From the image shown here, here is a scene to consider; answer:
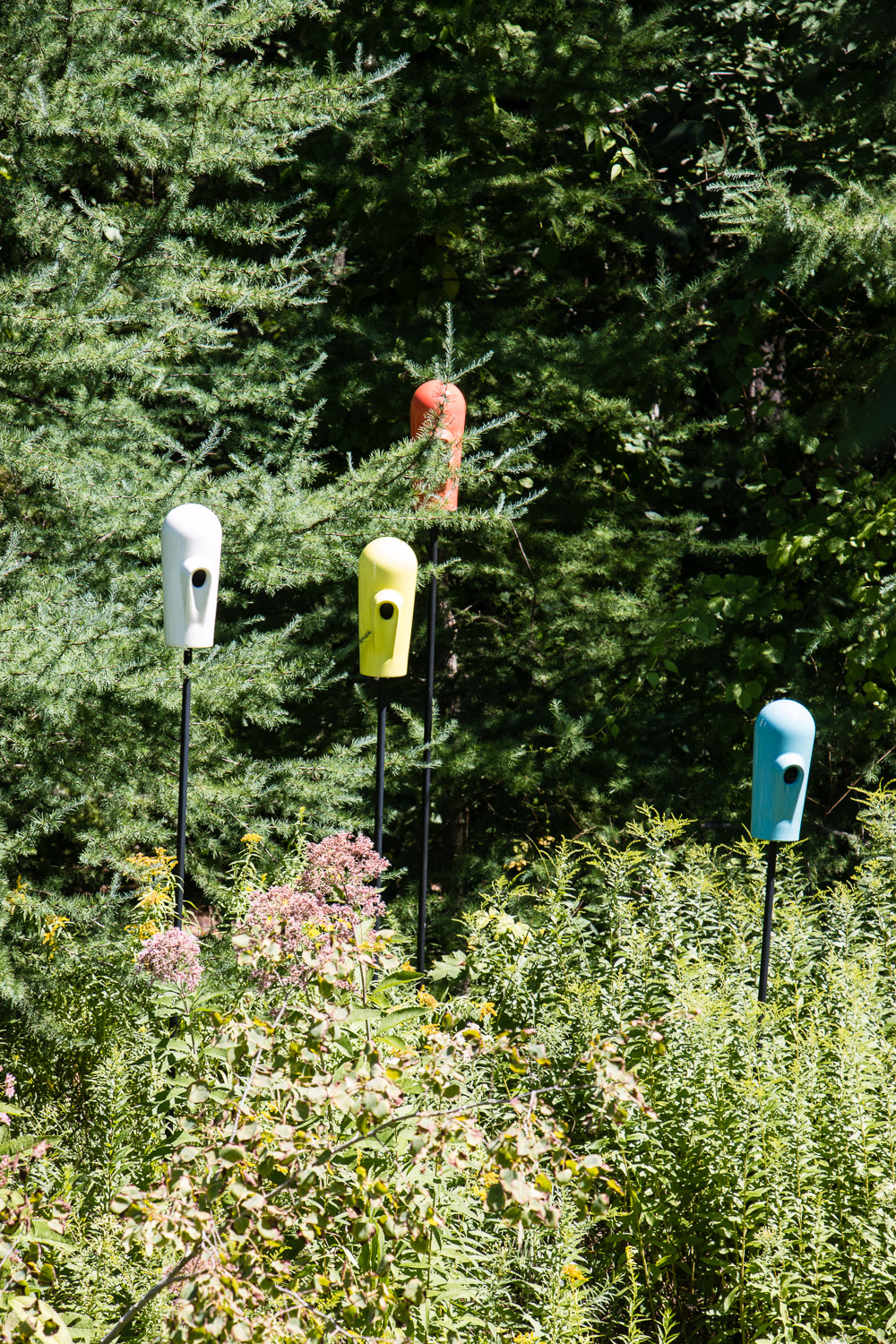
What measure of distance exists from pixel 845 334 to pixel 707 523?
965mm

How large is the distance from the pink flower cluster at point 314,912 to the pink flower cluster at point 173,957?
11 centimetres

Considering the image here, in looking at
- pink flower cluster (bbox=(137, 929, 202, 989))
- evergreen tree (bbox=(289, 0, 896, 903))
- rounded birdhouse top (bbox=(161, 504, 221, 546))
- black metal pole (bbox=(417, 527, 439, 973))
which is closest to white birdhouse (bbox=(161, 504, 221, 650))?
rounded birdhouse top (bbox=(161, 504, 221, 546))

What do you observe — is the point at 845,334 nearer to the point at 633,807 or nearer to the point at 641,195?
the point at 641,195

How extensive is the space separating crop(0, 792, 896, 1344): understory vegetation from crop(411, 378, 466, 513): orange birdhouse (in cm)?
142

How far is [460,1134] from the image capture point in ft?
5.26

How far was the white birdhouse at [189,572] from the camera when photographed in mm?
2729

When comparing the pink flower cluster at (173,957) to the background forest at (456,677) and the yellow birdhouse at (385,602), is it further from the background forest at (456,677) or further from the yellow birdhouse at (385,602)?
the yellow birdhouse at (385,602)

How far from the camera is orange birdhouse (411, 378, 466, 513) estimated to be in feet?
11.5

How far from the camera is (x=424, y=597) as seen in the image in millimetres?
4590

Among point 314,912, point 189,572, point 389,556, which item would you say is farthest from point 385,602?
point 314,912

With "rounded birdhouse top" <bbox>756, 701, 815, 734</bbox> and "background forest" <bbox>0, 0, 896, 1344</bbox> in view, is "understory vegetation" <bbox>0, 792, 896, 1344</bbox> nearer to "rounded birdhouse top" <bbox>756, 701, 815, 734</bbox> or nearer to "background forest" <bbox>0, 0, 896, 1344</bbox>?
"background forest" <bbox>0, 0, 896, 1344</bbox>

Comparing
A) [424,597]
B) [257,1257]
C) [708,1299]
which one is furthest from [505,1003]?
[424,597]

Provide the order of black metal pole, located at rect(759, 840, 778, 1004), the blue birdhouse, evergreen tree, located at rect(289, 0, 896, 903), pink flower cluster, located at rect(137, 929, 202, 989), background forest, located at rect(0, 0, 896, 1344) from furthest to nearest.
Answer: evergreen tree, located at rect(289, 0, 896, 903) < the blue birdhouse < black metal pole, located at rect(759, 840, 778, 1004) < pink flower cluster, located at rect(137, 929, 202, 989) < background forest, located at rect(0, 0, 896, 1344)

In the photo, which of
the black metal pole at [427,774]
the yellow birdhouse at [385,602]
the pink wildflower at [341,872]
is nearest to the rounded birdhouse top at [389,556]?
the yellow birdhouse at [385,602]
